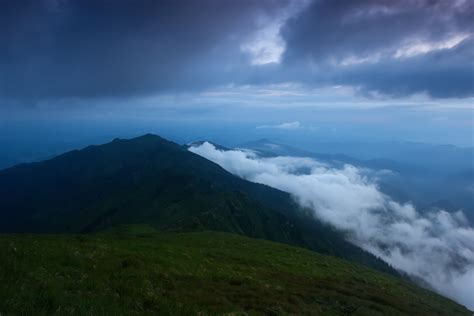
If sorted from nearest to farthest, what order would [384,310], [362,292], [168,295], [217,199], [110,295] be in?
[110,295]
[168,295]
[384,310]
[362,292]
[217,199]

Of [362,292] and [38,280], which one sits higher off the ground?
[38,280]

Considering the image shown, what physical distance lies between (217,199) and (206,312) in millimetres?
178960

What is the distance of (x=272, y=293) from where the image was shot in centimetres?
1808

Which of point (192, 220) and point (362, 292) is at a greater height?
point (362, 292)

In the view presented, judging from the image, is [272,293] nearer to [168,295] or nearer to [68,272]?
[168,295]

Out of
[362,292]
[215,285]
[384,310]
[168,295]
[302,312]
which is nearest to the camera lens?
[168,295]

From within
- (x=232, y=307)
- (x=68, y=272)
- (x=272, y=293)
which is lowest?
(x=272, y=293)

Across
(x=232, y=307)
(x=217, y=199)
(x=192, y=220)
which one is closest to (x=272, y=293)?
(x=232, y=307)

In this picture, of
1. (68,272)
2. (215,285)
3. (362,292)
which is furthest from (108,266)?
(362,292)

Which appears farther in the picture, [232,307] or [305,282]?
[305,282]

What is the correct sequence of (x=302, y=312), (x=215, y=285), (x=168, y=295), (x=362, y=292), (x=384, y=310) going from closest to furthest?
1. (x=168, y=295)
2. (x=302, y=312)
3. (x=215, y=285)
4. (x=384, y=310)
5. (x=362, y=292)

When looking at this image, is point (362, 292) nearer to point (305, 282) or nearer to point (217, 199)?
point (305, 282)

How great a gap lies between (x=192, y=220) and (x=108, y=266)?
389ft

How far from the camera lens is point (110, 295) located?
11359 millimetres
